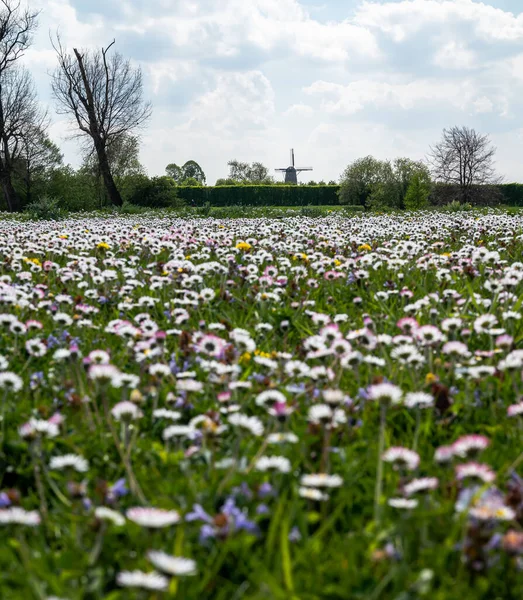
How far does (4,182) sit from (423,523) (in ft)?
137

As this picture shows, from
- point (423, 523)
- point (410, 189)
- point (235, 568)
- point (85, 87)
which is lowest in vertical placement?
point (235, 568)

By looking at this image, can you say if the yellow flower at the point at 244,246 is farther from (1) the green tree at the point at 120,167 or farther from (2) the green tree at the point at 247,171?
(2) the green tree at the point at 247,171

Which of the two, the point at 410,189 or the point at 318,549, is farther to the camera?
the point at 410,189

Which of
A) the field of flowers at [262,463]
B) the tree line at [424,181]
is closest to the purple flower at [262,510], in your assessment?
the field of flowers at [262,463]

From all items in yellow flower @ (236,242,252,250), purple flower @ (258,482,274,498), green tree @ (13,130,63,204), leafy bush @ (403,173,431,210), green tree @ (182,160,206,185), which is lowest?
purple flower @ (258,482,274,498)

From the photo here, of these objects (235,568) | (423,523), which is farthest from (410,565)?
(235,568)

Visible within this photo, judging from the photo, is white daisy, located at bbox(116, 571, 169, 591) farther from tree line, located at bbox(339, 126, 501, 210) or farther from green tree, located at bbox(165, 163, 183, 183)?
green tree, located at bbox(165, 163, 183, 183)

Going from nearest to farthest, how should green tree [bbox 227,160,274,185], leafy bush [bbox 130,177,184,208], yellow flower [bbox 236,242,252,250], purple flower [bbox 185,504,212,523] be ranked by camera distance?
purple flower [bbox 185,504,212,523] → yellow flower [bbox 236,242,252,250] → leafy bush [bbox 130,177,184,208] → green tree [bbox 227,160,274,185]

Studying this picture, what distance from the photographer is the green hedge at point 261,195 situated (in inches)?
2495

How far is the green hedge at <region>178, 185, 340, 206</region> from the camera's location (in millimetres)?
63375

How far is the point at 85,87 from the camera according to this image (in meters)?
36.7

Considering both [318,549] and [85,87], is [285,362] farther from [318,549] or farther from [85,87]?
[85,87]

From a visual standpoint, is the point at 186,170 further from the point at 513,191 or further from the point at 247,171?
the point at 513,191

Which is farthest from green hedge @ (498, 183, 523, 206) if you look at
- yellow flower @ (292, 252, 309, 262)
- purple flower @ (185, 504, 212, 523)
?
purple flower @ (185, 504, 212, 523)
